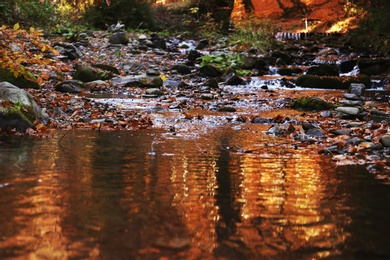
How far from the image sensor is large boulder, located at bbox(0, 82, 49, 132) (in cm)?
513

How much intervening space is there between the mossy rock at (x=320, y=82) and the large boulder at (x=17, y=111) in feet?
31.8

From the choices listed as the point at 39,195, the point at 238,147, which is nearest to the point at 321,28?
the point at 238,147

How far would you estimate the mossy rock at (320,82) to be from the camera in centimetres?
1348

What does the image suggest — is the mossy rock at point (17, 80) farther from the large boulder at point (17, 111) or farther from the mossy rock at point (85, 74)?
the mossy rock at point (85, 74)

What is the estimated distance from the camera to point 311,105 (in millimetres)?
8898

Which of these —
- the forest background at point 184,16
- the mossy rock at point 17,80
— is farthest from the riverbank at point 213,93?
the forest background at point 184,16

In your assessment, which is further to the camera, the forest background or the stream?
the forest background

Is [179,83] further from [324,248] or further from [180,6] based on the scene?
[180,6]

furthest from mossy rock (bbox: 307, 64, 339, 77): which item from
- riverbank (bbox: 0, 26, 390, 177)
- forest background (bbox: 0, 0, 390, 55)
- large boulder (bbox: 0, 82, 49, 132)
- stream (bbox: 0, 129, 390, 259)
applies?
stream (bbox: 0, 129, 390, 259)

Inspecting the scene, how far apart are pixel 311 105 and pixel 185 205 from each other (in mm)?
6945

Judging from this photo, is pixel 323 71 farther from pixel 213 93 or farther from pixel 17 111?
pixel 17 111

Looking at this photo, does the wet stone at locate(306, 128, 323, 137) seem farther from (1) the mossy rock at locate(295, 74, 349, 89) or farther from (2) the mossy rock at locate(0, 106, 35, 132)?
(1) the mossy rock at locate(295, 74, 349, 89)

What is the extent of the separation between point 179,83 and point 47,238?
11.0m

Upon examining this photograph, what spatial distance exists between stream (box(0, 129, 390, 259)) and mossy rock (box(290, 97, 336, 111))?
4767mm
